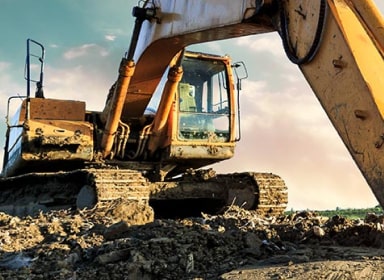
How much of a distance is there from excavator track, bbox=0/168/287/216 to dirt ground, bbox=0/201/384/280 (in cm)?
299

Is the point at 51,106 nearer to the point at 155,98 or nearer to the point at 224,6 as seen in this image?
the point at 155,98

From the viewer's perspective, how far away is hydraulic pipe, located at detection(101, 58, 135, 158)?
7.77 m

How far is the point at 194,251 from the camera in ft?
12.8

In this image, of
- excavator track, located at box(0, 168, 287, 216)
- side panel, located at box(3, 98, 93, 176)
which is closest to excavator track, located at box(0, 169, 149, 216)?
excavator track, located at box(0, 168, 287, 216)

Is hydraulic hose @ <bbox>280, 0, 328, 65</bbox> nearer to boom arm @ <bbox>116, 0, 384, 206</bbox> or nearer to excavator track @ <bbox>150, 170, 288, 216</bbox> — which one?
boom arm @ <bbox>116, 0, 384, 206</bbox>

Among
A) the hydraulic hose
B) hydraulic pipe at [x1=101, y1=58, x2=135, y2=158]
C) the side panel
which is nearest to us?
the hydraulic hose

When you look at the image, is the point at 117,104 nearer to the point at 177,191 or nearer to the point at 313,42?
the point at 177,191

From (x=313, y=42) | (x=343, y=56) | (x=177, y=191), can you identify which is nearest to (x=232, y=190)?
(x=177, y=191)

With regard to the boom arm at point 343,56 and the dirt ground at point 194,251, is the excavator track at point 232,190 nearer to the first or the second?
the dirt ground at point 194,251

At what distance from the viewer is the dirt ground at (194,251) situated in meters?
3.49

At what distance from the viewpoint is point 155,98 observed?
8.59m

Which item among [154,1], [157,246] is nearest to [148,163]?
[154,1]

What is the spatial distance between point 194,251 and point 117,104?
441 cm

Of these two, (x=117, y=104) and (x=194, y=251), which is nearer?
(x=194, y=251)
